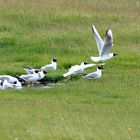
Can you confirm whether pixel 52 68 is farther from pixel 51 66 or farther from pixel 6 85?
pixel 6 85

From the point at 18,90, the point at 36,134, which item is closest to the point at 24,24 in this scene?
the point at 18,90

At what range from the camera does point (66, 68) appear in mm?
17594

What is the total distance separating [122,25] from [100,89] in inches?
300

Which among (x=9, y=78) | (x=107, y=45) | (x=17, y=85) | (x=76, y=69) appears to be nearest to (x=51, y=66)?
(x=76, y=69)

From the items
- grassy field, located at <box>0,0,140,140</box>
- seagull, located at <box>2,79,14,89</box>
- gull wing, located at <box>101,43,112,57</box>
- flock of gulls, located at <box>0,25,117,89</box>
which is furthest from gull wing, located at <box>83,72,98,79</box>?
seagull, located at <box>2,79,14,89</box>

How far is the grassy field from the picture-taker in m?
11.1

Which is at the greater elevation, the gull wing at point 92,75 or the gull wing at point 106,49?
the gull wing at point 106,49

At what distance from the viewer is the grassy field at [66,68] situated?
1111 cm

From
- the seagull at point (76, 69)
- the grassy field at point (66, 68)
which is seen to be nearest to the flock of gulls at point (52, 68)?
the seagull at point (76, 69)

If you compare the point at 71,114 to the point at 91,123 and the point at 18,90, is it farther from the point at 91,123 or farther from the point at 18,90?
the point at 18,90

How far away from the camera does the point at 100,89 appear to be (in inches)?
581

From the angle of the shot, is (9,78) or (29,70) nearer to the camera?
(9,78)

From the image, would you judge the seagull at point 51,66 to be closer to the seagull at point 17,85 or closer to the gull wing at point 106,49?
the gull wing at point 106,49

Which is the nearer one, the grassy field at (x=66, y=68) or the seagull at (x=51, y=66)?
the grassy field at (x=66, y=68)
